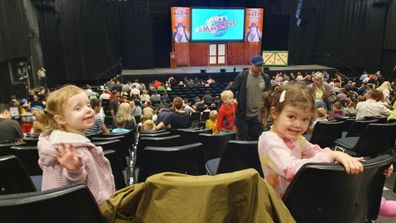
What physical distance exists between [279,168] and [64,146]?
39.5 inches

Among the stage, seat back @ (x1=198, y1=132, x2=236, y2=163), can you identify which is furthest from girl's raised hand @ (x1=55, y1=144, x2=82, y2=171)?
the stage

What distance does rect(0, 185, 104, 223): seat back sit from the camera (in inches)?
43.4

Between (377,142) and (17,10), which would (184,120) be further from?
(17,10)

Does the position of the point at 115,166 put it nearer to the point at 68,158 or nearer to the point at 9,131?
the point at 68,158

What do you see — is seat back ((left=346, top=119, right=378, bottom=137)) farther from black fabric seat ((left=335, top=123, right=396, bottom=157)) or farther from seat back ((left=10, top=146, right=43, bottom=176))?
seat back ((left=10, top=146, right=43, bottom=176))

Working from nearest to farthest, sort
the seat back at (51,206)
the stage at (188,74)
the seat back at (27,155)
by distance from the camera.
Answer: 1. the seat back at (51,206)
2. the seat back at (27,155)
3. the stage at (188,74)

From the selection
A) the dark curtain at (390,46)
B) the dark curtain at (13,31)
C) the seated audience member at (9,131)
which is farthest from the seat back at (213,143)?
the dark curtain at (390,46)

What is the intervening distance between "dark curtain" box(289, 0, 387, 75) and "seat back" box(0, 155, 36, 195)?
20.0 meters

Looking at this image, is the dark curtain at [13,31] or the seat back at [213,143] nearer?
the seat back at [213,143]

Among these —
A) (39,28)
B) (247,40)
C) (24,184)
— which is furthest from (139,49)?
(24,184)

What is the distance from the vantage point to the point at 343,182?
1.40m

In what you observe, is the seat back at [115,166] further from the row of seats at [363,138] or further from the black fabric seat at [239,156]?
the row of seats at [363,138]

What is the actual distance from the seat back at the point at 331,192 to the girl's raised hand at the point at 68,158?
948 mm

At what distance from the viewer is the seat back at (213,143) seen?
3.54 meters
